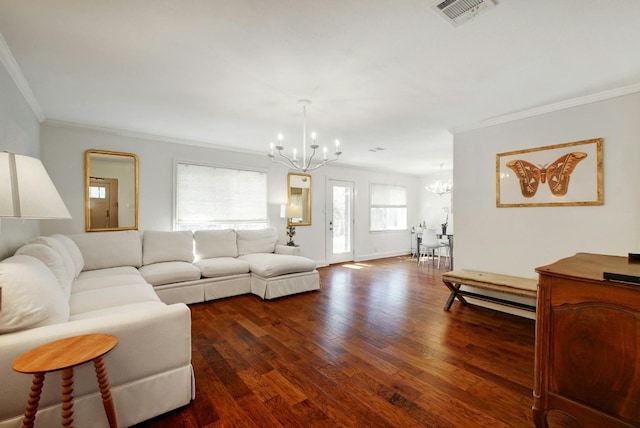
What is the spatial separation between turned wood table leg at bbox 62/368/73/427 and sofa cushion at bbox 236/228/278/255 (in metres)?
3.54

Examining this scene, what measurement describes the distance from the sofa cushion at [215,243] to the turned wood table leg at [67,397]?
127 inches

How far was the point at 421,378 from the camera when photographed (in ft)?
6.78

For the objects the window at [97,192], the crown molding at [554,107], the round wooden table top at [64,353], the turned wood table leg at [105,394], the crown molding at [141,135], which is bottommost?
the turned wood table leg at [105,394]

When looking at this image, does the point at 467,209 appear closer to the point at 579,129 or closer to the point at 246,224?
the point at 579,129

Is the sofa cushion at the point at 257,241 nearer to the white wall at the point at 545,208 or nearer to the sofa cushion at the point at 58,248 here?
the sofa cushion at the point at 58,248

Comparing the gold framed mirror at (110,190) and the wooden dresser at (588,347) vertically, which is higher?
the gold framed mirror at (110,190)

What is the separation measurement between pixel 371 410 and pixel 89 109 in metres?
4.15

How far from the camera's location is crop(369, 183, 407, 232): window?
7.44 metres

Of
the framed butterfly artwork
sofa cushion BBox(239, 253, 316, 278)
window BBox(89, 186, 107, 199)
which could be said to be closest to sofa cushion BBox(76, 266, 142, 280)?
window BBox(89, 186, 107, 199)

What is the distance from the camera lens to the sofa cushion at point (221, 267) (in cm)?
388

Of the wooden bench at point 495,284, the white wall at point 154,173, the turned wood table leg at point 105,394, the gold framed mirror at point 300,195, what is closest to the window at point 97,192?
the white wall at point 154,173

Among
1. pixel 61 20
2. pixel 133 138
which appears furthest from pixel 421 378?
pixel 133 138

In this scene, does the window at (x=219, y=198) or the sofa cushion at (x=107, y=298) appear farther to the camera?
the window at (x=219, y=198)

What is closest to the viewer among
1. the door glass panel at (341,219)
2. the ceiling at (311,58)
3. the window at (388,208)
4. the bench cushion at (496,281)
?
the ceiling at (311,58)
